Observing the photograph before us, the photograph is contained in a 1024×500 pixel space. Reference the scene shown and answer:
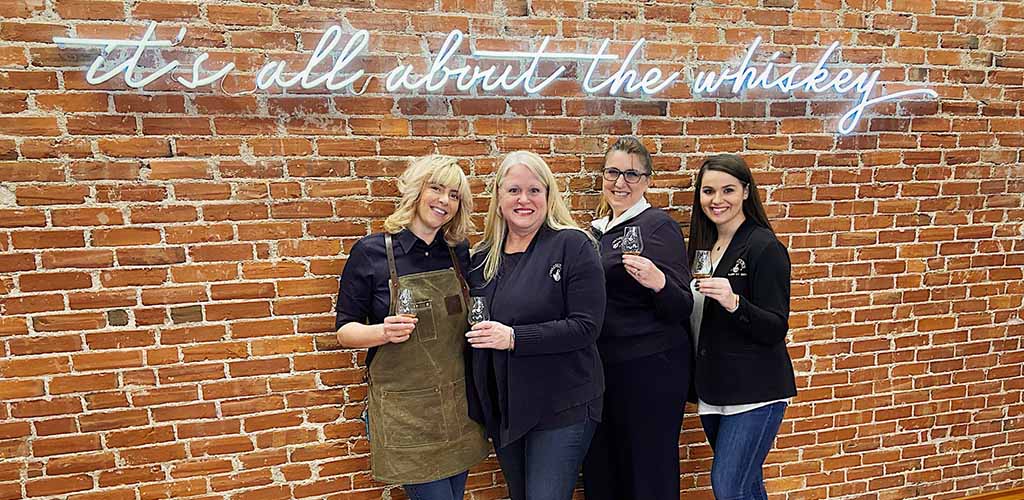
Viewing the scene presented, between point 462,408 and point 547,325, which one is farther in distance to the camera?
point 462,408

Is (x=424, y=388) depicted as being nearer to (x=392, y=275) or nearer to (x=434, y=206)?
(x=392, y=275)

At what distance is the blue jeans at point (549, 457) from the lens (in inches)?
80.5

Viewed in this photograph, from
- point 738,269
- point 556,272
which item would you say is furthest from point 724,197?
point 556,272

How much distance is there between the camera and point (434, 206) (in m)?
2.03

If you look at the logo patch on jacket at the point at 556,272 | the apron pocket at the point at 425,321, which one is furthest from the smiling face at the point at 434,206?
the logo patch on jacket at the point at 556,272

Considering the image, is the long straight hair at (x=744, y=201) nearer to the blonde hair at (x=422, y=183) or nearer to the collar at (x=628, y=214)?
the collar at (x=628, y=214)

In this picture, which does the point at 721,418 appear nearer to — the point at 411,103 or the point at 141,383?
the point at 411,103

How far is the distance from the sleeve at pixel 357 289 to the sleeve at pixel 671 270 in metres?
1.00

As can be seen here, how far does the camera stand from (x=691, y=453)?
9.47 feet

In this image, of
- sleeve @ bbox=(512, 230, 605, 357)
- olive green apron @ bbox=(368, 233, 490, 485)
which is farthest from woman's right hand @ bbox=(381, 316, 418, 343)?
sleeve @ bbox=(512, 230, 605, 357)

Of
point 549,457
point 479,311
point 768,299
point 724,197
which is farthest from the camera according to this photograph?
point 724,197

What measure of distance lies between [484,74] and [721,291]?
1227mm

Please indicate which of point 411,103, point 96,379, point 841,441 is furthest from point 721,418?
point 96,379

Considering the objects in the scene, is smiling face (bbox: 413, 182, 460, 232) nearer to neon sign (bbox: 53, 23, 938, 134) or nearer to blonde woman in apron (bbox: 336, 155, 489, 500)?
blonde woman in apron (bbox: 336, 155, 489, 500)
